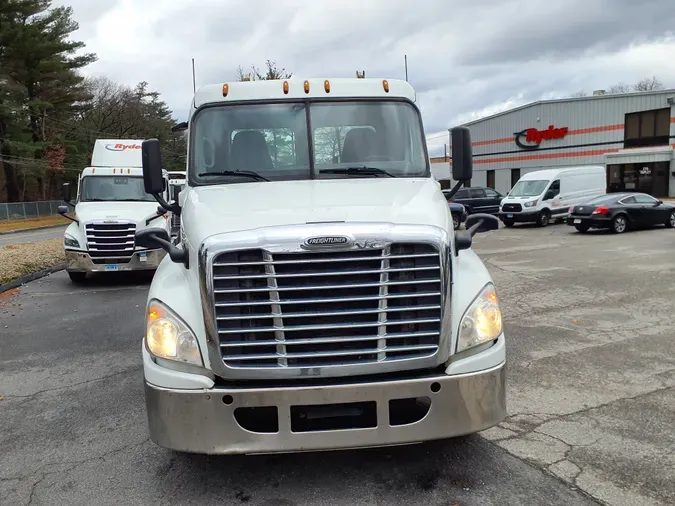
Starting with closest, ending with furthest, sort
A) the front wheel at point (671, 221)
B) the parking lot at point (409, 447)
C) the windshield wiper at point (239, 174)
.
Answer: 1. the parking lot at point (409, 447)
2. the windshield wiper at point (239, 174)
3. the front wheel at point (671, 221)

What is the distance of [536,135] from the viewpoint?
4012cm

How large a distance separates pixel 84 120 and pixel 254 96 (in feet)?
187

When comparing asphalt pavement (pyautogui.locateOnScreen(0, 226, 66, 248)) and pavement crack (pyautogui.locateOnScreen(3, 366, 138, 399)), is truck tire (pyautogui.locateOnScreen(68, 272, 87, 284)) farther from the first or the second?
asphalt pavement (pyautogui.locateOnScreen(0, 226, 66, 248))

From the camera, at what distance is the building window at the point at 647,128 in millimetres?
34812

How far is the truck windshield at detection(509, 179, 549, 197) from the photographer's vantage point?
23719 mm

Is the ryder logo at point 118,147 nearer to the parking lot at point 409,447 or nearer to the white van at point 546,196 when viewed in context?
the parking lot at point 409,447

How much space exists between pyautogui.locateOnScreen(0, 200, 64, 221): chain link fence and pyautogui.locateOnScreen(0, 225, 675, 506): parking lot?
37.6 meters

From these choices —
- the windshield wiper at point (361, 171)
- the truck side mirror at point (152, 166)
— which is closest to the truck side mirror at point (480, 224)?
the windshield wiper at point (361, 171)

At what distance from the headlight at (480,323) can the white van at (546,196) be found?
20801mm

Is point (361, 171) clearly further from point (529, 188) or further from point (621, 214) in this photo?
point (529, 188)

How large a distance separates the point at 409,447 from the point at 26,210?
151 feet

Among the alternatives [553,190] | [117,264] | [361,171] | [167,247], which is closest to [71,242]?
[117,264]

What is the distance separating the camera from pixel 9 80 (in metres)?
41.2

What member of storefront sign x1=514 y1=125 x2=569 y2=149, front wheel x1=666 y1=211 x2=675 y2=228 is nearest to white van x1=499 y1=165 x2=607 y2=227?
front wheel x1=666 y1=211 x2=675 y2=228
